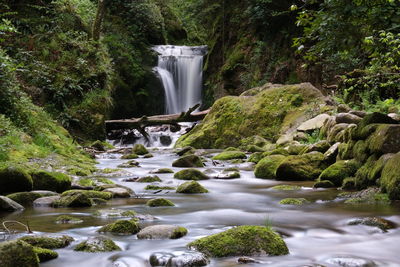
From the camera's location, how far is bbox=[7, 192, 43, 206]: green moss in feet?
20.9

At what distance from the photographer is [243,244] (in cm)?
402

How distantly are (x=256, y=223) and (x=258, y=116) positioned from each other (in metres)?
11.5

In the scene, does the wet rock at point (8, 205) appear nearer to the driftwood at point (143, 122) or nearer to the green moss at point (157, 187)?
the green moss at point (157, 187)

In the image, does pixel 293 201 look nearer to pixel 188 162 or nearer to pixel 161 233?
pixel 161 233

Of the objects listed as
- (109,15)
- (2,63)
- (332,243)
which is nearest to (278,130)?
(2,63)

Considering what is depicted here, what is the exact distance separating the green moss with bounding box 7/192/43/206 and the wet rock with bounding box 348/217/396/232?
4.45 m

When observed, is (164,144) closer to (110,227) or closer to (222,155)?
(222,155)

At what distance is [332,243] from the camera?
452cm

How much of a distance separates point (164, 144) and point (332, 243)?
15454 mm

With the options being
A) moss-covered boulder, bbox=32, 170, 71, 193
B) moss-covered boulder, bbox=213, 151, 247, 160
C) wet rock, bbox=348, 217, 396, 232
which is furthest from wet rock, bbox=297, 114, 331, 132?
moss-covered boulder, bbox=32, 170, 71, 193

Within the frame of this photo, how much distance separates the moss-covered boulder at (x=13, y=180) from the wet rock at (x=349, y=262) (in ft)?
15.8

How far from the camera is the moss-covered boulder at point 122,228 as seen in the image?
15.5ft

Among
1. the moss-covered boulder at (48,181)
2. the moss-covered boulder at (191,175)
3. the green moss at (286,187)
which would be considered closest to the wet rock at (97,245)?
the moss-covered boulder at (48,181)

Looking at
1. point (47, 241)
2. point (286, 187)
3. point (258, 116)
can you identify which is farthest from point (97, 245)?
point (258, 116)
